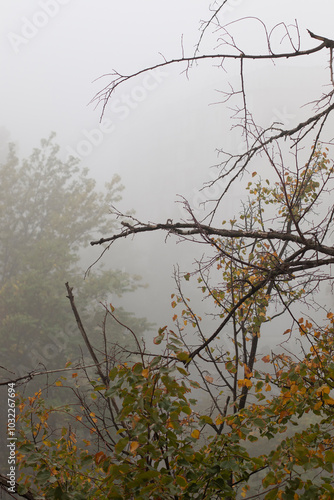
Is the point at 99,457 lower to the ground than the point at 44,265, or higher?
lower

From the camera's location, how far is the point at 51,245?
605 inches

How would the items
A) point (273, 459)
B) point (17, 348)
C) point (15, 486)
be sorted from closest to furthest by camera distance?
1. point (273, 459)
2. point (15, 486)
3. point (17, 348)

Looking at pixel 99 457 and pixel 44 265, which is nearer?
pixel 99 457

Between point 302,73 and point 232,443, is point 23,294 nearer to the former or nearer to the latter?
point 232,443

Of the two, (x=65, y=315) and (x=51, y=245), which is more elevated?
(x=51, y=245)

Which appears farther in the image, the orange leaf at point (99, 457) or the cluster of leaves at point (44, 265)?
the cluster of leaves at point (44, 265)

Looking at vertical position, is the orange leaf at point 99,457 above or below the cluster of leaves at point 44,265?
below

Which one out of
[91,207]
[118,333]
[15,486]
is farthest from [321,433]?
[91,207]

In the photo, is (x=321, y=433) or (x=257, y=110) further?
(x=257, y=110)

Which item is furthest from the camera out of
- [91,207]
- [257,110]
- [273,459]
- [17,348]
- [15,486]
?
[257,110]

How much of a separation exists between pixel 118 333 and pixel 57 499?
13197 millimetres

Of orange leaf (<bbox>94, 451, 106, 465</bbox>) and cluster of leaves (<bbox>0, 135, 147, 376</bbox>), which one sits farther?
cluster of leaves (<bbox>0, 135, 147, 376</bbox>)

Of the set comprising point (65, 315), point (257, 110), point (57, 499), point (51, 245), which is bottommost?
point (57, 499)

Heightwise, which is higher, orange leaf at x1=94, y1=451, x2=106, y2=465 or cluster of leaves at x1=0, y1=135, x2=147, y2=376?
cluster of leaves at x1=0, y1=135, x2=147, y2=376
